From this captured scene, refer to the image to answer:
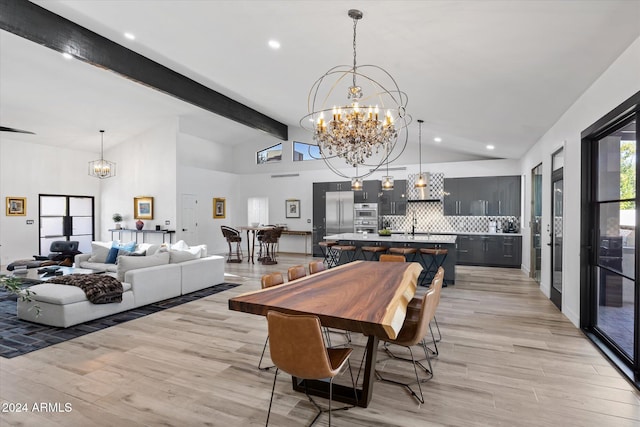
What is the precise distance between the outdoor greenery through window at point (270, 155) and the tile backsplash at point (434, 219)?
13.7 feet

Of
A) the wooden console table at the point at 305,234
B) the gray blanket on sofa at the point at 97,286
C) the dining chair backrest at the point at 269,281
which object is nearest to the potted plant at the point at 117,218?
the wooden console table at the point at 305,234

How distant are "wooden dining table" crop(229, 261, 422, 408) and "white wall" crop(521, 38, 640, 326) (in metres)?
2.30

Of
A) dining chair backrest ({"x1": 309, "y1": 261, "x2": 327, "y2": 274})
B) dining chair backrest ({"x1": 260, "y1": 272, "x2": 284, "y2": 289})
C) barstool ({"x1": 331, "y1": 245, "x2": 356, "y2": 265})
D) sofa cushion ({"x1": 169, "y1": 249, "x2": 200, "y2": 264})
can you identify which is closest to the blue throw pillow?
sofa cushion ({"x1": 169, "y1": 249, "x2": 200, "y2": 264})

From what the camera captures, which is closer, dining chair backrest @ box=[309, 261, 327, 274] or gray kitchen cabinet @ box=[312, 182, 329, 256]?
dining chair backrest @ box=[309, 261, 327, 274]

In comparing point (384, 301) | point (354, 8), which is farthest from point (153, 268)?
point (354, 8)

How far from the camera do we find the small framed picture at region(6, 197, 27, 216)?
852cm

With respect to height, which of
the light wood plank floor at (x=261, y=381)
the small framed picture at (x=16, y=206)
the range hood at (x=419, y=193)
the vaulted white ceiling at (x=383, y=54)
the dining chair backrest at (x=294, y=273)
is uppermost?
the vaulted white ceiling at (x=383, y=54)

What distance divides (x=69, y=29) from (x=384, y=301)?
5.60 metres

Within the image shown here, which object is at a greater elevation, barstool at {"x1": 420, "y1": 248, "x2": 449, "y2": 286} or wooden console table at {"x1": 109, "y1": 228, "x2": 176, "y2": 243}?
wooden console table at {"x1": 109, "y1": 228, "x2": 176, "y2": 243}

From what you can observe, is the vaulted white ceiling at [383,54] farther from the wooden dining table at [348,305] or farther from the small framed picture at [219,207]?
the small framed picture at [219,207]

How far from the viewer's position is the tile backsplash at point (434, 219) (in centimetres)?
884

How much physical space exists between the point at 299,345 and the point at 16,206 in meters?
10.0

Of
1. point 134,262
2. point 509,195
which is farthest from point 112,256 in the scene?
point 509,195

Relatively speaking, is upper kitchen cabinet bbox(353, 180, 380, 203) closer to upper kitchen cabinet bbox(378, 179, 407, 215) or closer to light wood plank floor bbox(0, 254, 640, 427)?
upper kitchen cabinet bbox(378, 179, 407, 215)
